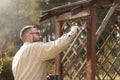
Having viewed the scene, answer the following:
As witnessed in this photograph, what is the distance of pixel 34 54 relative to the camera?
4.65 meters

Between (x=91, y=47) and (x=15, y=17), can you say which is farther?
(x=15, y=17)

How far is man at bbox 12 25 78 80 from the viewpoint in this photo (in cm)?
461

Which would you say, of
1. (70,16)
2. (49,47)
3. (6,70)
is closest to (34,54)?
(49,47)

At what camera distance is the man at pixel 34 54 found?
461 centimetres

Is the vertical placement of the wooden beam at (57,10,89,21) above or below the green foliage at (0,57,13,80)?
above

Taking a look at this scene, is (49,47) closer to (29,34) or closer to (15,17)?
(29,34)

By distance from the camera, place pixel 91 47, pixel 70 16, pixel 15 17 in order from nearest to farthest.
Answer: pixel 91 47 < pixel 70 16 < pixel 15 17

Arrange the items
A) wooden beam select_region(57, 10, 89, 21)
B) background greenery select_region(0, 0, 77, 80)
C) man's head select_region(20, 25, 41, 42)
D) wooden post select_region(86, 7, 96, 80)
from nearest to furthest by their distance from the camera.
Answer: man's head select_region(20, 25, 41, 42) < wooden post select_region(86, 7, 96, 80) < wooden beam select_region(57, 10, 89, 21) < background greenery select_region(0, 0, 77, 80)

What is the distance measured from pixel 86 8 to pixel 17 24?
15516 millimetres

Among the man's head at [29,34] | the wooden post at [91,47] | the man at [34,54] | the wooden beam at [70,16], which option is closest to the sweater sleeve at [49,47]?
the man at [34,54]

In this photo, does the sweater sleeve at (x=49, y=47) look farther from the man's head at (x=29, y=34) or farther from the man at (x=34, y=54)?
the man's head at (x=29, y=34)

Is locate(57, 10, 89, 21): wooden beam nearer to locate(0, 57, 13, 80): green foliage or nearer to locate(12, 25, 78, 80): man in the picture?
locate(12, 25, 78, 80): man

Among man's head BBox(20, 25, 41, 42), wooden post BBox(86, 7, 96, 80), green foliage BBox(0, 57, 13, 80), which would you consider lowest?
green foliage BBox(0, 57, 13, 80)

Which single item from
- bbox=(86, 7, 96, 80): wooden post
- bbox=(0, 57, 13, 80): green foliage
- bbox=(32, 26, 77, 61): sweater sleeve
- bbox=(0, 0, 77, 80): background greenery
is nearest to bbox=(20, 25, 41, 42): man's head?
bbox=(32, 26, 77, 61): sweater sleeve
